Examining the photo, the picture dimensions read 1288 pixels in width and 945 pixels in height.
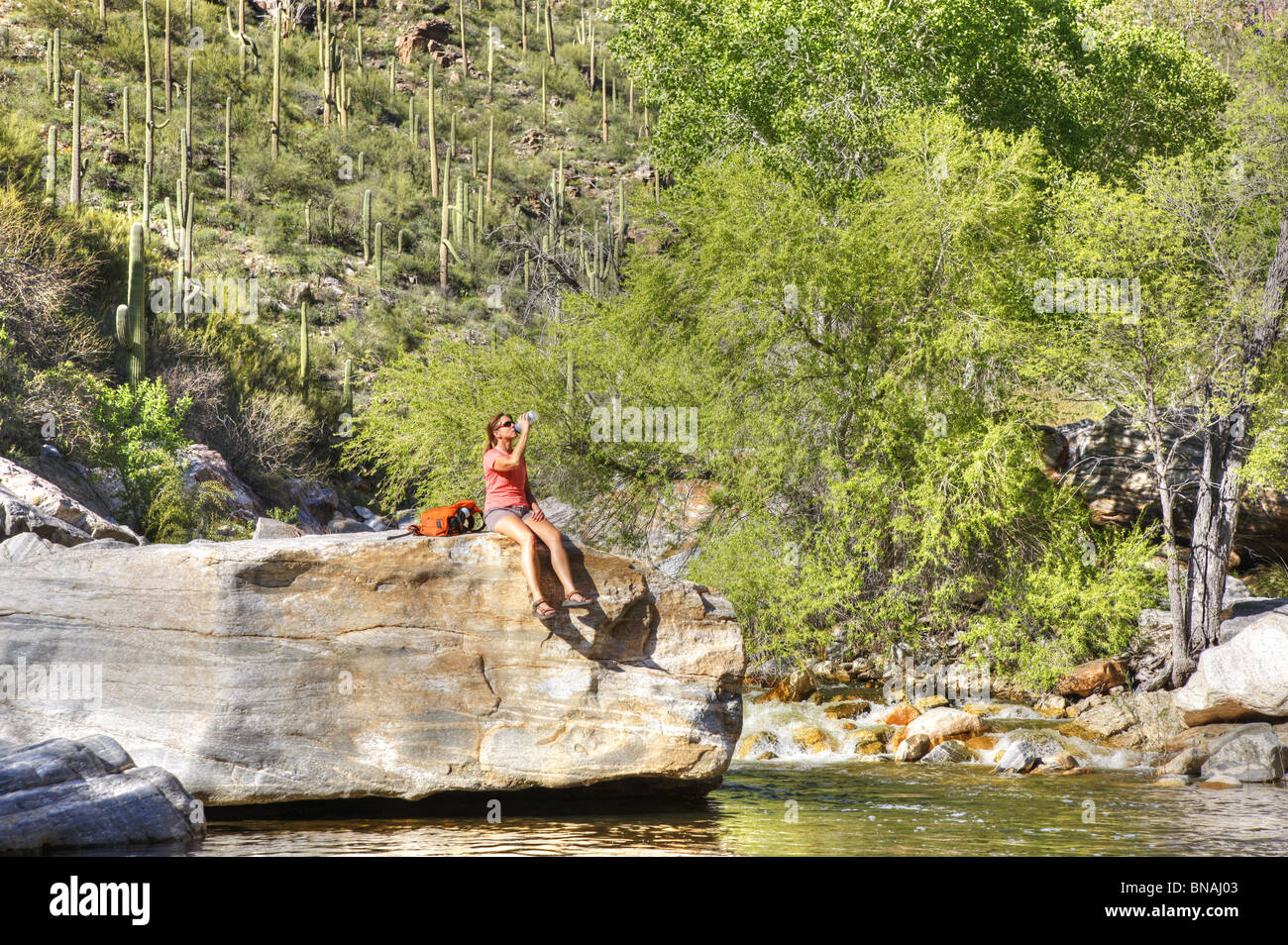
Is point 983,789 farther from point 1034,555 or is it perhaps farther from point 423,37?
point 423,37

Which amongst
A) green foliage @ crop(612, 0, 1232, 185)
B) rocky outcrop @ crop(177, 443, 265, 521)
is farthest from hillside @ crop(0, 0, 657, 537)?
green foliage @ crop(612, 0, 1232, 185)

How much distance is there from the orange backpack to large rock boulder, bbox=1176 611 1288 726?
29.4 feet

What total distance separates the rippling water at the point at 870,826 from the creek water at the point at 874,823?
14 millimetres

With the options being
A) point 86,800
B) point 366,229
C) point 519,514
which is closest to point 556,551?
point 519,514

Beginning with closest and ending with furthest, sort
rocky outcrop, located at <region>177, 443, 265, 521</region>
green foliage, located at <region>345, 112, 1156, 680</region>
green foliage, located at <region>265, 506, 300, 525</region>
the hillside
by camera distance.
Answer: green foliage, located at <region>345, 112, 1156, 680</region>, rocky outcrop, located at <region>177, 443, 265, 521</region>, green foliage, located at <region>265, 506, 300, 525</region>, the hillside

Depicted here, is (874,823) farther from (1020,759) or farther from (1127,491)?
(1127,491)

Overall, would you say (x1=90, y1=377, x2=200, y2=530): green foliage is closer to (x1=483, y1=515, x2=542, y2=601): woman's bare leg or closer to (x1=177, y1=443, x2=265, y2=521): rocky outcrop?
(x1=177, y1=443, x2=265, y2=521): rocky outcrop

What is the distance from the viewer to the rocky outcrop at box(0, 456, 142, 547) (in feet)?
44.8

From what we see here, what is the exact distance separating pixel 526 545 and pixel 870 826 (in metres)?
3.53

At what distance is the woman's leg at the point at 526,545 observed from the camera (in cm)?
868

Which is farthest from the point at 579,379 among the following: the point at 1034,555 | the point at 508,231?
the point at 508,231

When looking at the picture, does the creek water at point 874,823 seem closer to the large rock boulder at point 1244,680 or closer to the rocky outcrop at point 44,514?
the large rock boulder at point 1244,680

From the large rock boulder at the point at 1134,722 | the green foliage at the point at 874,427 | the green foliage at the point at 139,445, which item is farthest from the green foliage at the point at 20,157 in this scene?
the large rock boulder at the point at 1134,722

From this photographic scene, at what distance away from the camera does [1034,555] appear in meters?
16.1
